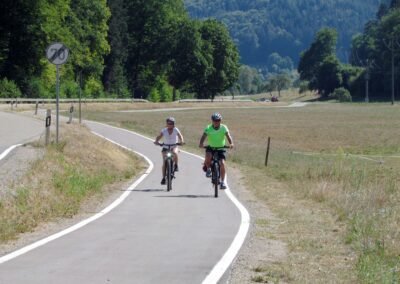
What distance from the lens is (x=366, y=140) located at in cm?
4988

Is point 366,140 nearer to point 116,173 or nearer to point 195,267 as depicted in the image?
point 116,173

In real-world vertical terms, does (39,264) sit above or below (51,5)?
below

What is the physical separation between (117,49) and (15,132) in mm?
68032

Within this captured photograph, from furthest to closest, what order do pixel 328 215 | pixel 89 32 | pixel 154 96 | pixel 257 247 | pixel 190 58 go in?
pixel 190 58 → pixel 154 96 → pixel 89 32 → pixel 328 215 → pixel 257 247

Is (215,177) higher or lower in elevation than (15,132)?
lower

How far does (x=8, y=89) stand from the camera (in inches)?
→ 2517

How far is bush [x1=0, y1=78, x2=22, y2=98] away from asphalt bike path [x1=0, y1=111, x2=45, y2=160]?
79.8 feet

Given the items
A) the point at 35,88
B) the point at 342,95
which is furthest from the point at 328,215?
the point at 342,95

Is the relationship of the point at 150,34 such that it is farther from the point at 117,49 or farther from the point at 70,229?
the point at 70,229

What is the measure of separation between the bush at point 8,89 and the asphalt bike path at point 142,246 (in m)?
46.8

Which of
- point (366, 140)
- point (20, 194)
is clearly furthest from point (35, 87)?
point (20, 194)

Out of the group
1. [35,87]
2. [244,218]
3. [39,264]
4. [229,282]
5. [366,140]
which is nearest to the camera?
[229,282]

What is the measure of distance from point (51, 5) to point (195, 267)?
5679 centimetres

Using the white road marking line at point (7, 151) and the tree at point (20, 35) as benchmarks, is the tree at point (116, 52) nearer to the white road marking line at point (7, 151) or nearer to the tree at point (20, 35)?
the tree at point (20, 35)
